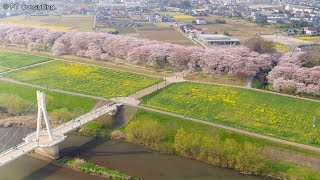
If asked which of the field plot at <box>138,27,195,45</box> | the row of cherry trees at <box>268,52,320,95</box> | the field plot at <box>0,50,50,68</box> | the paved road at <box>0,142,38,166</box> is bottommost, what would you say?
the paved road at <box>0,142,38,166</box>

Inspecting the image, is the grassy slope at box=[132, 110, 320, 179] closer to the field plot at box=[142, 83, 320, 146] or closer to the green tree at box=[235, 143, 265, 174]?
the green tree at box=[235, 143, 265, 174]

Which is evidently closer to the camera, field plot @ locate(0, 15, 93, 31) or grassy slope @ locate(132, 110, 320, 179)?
grassy slope @ locate(132, 110, 320, 179)

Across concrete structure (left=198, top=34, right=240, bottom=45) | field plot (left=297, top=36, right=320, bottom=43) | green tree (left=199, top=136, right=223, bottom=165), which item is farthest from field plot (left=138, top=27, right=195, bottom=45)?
green tree (left=199, top=136, right=223, bottom=165)

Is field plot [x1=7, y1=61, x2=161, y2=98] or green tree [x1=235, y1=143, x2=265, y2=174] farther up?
field plot [x1=7, y1=61, x2=161, y2=98]

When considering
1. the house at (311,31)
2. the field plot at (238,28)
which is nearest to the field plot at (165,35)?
the field plot at (238,28)

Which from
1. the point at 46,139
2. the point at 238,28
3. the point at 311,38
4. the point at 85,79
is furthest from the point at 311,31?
the point at 46,139

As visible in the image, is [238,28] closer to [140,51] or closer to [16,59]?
[140,51]

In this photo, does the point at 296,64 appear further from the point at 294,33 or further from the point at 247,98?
the point at 294,33

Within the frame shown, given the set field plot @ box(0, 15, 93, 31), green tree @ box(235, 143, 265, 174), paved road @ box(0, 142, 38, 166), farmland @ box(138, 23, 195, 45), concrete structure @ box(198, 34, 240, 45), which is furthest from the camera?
field plot @ box(0, 15, 93, 31)

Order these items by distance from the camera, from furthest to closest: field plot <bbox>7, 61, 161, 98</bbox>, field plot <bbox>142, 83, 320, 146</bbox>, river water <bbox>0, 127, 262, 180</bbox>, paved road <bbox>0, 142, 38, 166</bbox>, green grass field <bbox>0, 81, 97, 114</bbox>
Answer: field plot <bbox>7, 61, 161, 98</bbox> < green grass field <bbox>0, 81, 97, 114</bbox> < field plot <bbox>142, 83, 320, 146</bbox> < river water <bbox>0, 127, 262, 180</bbox> < paved road <bbox>0, 142, 38, 166</bbox>
